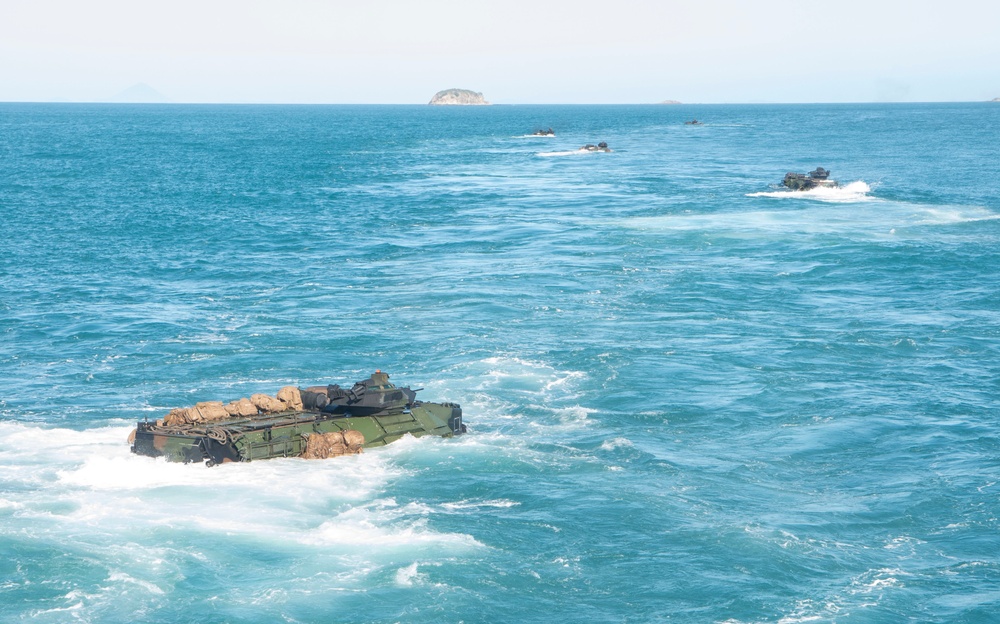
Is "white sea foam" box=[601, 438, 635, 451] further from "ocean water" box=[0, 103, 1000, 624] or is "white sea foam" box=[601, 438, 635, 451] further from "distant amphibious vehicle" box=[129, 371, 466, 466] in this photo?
"distant amphibious vehicle" box=[129, 371, 466, 466]

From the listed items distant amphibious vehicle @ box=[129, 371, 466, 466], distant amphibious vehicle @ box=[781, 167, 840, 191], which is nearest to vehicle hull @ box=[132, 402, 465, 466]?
distant amphibious vehicle @ box=[129, 371, 466, 466]

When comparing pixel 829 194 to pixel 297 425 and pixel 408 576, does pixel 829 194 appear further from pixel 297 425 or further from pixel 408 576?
pixel 408 576

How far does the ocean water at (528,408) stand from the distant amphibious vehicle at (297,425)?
676 millimetres

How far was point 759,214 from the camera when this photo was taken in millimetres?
88938

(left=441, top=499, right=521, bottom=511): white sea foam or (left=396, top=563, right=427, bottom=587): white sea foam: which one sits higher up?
(left=441, top=499, right=521, bottom=511): white sea foam

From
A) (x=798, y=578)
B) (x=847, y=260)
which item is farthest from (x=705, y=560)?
(x=847, y=260)

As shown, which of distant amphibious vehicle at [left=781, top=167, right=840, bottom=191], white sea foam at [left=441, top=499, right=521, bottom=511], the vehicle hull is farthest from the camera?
distant amphibious vehicle at [left=781, top=167, right=840, bottom=191]

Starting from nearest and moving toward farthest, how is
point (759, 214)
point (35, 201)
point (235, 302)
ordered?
point (235, 302) < point (759, 214) < point (35, 201)

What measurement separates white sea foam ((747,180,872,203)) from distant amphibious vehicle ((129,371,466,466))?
68.7 metres

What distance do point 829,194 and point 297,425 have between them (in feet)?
250

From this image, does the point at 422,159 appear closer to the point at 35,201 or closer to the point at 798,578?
the point at 35,201

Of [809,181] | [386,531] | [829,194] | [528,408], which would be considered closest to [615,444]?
[528,408]

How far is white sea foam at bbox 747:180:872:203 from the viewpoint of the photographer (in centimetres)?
9838

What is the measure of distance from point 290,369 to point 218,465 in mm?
12464
